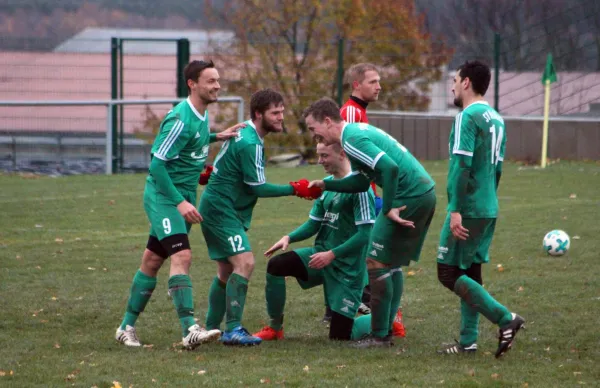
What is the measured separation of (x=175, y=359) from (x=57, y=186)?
36.0 ft

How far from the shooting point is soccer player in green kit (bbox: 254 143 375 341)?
687cm

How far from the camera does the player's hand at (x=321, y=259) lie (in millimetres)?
6773

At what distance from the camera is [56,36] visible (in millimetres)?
27906

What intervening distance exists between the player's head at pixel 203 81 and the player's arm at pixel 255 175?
0.43 metres

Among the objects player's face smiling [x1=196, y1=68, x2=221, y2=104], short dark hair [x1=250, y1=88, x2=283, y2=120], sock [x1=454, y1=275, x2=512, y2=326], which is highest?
player's face smiling [x1=196, y1=68, x2=221, y2=104]

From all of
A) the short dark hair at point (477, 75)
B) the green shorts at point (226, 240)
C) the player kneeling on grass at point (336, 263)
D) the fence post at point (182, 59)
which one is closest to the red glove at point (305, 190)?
the player kneeling on grass at point (336, 263)

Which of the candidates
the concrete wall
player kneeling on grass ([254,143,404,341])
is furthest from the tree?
player kneeling on grass ([254,143,404,341])

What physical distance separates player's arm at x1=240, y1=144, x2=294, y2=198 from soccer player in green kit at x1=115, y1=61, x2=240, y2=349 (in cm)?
19

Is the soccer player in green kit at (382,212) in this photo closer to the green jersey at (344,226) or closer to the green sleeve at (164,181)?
the green jersey at (344,226)

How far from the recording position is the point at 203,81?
670 centimetres

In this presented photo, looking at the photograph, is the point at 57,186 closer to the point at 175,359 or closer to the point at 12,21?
the point at 175,359

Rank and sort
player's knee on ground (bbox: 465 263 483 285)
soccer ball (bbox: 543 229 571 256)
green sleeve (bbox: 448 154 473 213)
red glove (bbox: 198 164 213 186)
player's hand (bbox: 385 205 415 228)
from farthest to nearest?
soccer ball (bbox: 543 229 571 256) → red glove (bbox: 198 164 213 186) → player's knee on ground (bbox: 465 263 483 285) → player's hand (bbox: 385 205 415 228) → green sleeve (bbox: 448 154 473 213)

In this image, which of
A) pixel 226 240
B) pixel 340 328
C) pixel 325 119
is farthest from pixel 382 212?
pixel 226 240

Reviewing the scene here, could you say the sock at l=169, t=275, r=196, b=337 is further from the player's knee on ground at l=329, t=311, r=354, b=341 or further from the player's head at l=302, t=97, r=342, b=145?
the player's head at l=302, t=97, r=342, b=145
